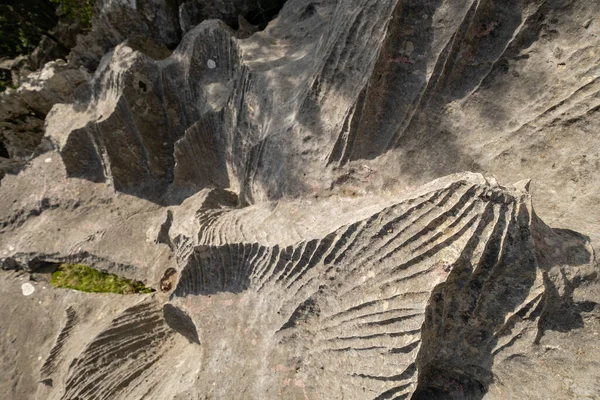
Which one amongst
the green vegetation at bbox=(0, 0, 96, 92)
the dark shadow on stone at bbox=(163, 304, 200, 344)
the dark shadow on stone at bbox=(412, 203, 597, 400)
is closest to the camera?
the dark shadow on stone at bbox=(412, 203, 597, 400)

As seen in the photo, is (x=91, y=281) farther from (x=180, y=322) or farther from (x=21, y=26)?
(x=21, y=26)

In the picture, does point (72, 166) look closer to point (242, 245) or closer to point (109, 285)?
point (109, 285)

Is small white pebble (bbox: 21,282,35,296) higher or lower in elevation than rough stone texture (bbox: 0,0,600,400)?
lower

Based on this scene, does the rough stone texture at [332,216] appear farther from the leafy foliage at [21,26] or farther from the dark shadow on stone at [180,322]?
the leafy foliage at [21,26]

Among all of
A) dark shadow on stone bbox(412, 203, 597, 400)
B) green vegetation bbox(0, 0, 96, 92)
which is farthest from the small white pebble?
green vegetation bbox(0, 0, 96, 92)

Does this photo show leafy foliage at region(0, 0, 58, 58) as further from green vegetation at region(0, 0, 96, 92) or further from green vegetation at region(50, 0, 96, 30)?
green vegetation at region(50, 0, 96, 30)

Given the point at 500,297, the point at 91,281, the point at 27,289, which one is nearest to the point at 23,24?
the point at 27,289
